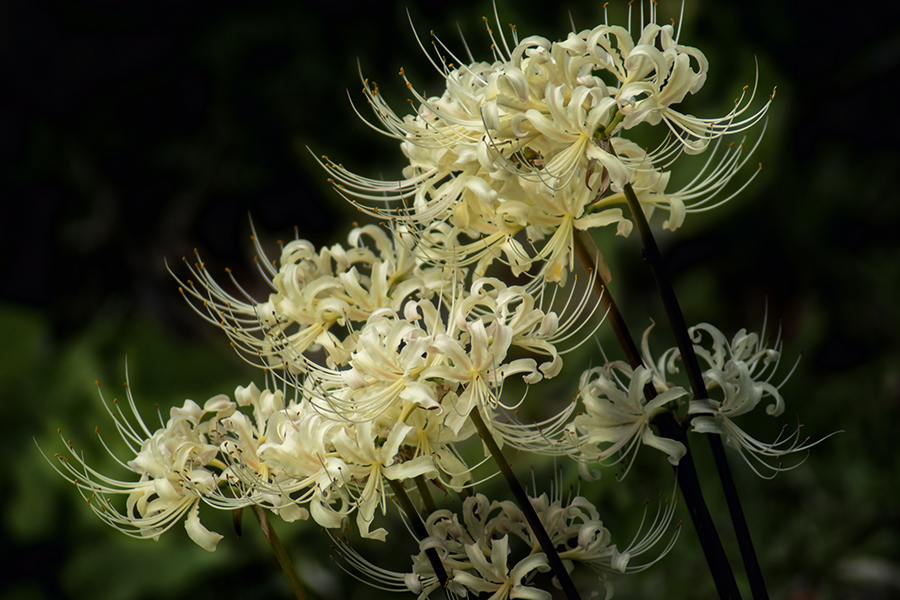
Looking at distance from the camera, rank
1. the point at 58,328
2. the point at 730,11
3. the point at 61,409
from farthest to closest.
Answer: the point at 58,328
the point at 730,11
the point at 61,409

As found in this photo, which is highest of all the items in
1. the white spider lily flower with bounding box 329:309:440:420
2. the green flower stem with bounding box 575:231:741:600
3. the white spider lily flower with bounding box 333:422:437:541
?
the white spider lily flower with bounding box 329:309:440:420

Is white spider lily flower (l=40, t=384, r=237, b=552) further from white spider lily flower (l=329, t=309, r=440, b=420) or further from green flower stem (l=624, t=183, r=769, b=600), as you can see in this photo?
green flower stem (l=624, t=183, r=769, b=600)

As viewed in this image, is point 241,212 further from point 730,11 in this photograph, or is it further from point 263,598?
point 730,11

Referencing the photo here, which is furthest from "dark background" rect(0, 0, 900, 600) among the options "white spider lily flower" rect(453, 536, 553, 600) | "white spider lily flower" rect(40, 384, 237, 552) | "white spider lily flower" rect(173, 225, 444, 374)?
"white spider lily flower" rect(453, 536, 553, 600)

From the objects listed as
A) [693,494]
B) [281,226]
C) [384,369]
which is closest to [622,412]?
[693,494]

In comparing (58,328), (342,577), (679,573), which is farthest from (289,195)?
(679,573)

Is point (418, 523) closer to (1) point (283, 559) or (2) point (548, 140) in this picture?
(1) point (283, 559)

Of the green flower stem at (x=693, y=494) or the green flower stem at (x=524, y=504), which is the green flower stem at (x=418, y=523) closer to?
the green flower stem at (x=524, y=504)
